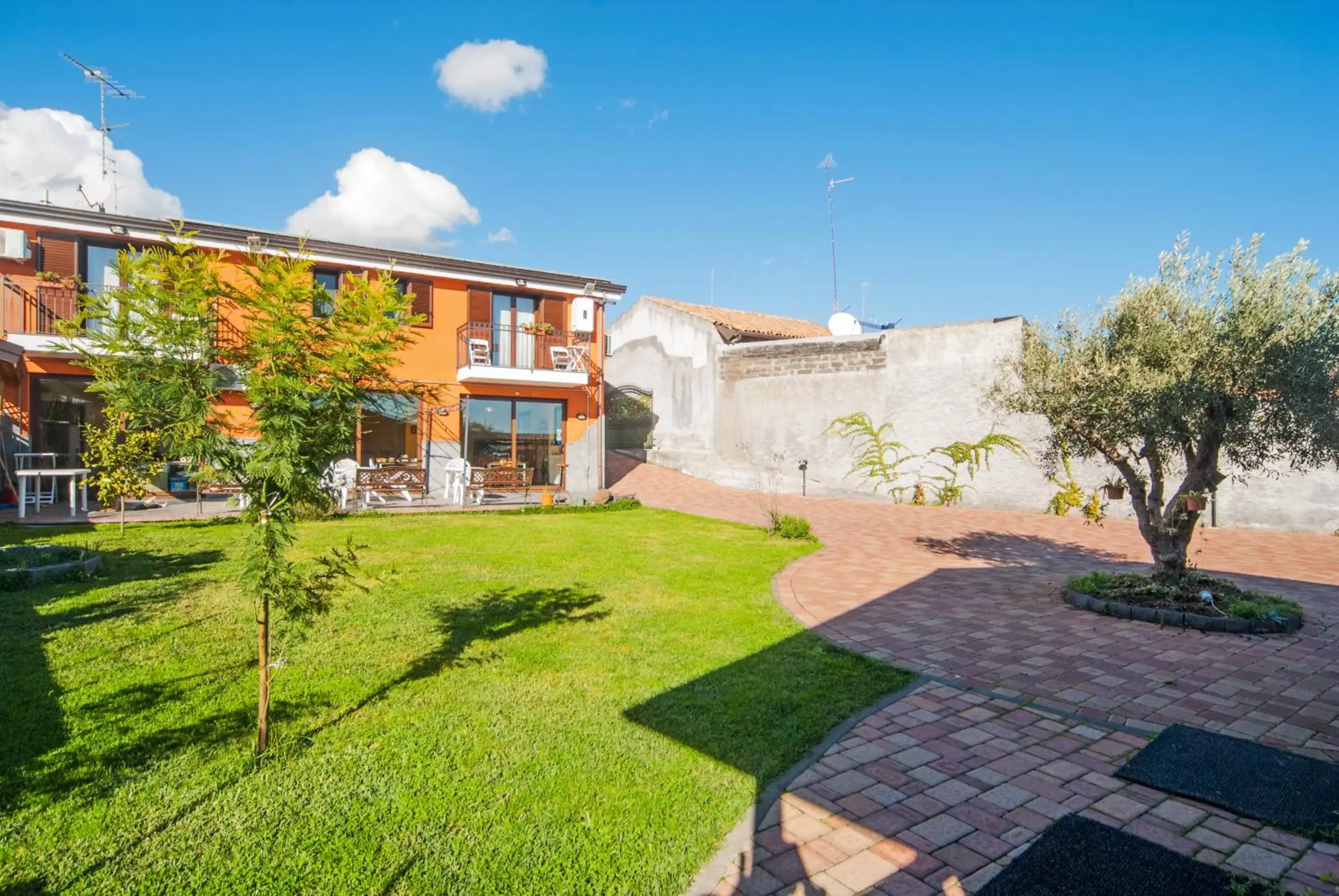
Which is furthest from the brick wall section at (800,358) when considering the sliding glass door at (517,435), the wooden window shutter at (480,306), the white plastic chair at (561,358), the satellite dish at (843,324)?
the wooden window shutter at (480,306)

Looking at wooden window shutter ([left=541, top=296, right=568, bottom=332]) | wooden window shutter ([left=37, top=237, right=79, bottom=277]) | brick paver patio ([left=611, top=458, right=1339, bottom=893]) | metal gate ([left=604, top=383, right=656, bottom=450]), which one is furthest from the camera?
metal gate ([left=604, top=383, right=656, bottom=450])

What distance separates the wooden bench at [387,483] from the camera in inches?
599

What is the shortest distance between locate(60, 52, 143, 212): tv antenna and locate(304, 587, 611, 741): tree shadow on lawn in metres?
15.5

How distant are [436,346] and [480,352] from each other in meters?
1.09

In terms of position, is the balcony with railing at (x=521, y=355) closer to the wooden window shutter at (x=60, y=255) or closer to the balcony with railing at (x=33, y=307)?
the balcony with railing at (x=33, y=307)

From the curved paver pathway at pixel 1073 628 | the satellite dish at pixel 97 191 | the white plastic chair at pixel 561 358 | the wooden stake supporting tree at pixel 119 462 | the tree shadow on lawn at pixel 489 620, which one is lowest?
the curved paver pathway at pixel 1073 628

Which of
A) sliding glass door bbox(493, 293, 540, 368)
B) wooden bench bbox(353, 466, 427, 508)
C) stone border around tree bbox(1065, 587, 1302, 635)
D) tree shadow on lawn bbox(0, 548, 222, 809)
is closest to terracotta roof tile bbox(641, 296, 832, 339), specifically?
sliding glass door bbox(493, 293, 540, 368)

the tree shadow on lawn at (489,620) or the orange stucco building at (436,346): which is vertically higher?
the orange stucco building at (436,346)

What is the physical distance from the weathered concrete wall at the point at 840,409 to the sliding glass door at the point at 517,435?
16.9 feet

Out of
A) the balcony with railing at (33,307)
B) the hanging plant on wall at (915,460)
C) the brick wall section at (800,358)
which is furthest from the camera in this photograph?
the brick wall section at (800,358)

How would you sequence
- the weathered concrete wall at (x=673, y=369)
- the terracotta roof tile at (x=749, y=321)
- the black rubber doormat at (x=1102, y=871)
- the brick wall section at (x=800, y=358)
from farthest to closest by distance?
the terracotta roof tile at (x=749, y=321)
the weathered concrete wall at (x=673, y=369)
the brick wall section at (x=800, y=358)
the black rubber doormat at (x=1102, y=871)

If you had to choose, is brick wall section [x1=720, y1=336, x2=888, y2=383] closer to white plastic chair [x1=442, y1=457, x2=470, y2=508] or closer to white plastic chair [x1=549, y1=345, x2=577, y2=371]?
white plastic chair [x1=549, y1=345, x2=577, y2=371]

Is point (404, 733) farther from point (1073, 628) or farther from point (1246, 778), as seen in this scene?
point (1073, 628)

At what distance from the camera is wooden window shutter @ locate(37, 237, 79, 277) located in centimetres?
1392
